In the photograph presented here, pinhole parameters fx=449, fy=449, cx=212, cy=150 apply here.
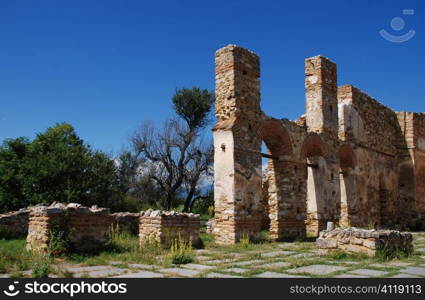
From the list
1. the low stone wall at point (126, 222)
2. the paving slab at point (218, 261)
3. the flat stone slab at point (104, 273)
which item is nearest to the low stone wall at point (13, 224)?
the low stone wall at point (126, 222)

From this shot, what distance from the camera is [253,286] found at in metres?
5.46

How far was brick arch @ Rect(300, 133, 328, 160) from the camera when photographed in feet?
52.9

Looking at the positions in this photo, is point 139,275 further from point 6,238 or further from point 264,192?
point 264,192

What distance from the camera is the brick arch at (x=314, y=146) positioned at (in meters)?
16.1

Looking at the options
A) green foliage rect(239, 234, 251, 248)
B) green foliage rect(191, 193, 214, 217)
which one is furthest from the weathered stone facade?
green foliage rect(191, 193, 214, 217)

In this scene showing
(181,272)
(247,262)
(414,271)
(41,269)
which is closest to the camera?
(41,269)

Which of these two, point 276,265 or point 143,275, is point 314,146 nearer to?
point 276,265

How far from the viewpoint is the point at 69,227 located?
9023 mm

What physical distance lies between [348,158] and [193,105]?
16.2 metres

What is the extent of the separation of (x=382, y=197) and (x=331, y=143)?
687 centimetres

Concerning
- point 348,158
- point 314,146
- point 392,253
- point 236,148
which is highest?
point 314,146

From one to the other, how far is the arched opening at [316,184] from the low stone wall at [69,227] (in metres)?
8.86

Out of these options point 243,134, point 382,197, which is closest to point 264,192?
point 382,197

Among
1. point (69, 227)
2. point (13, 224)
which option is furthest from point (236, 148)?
point (13, 224)
